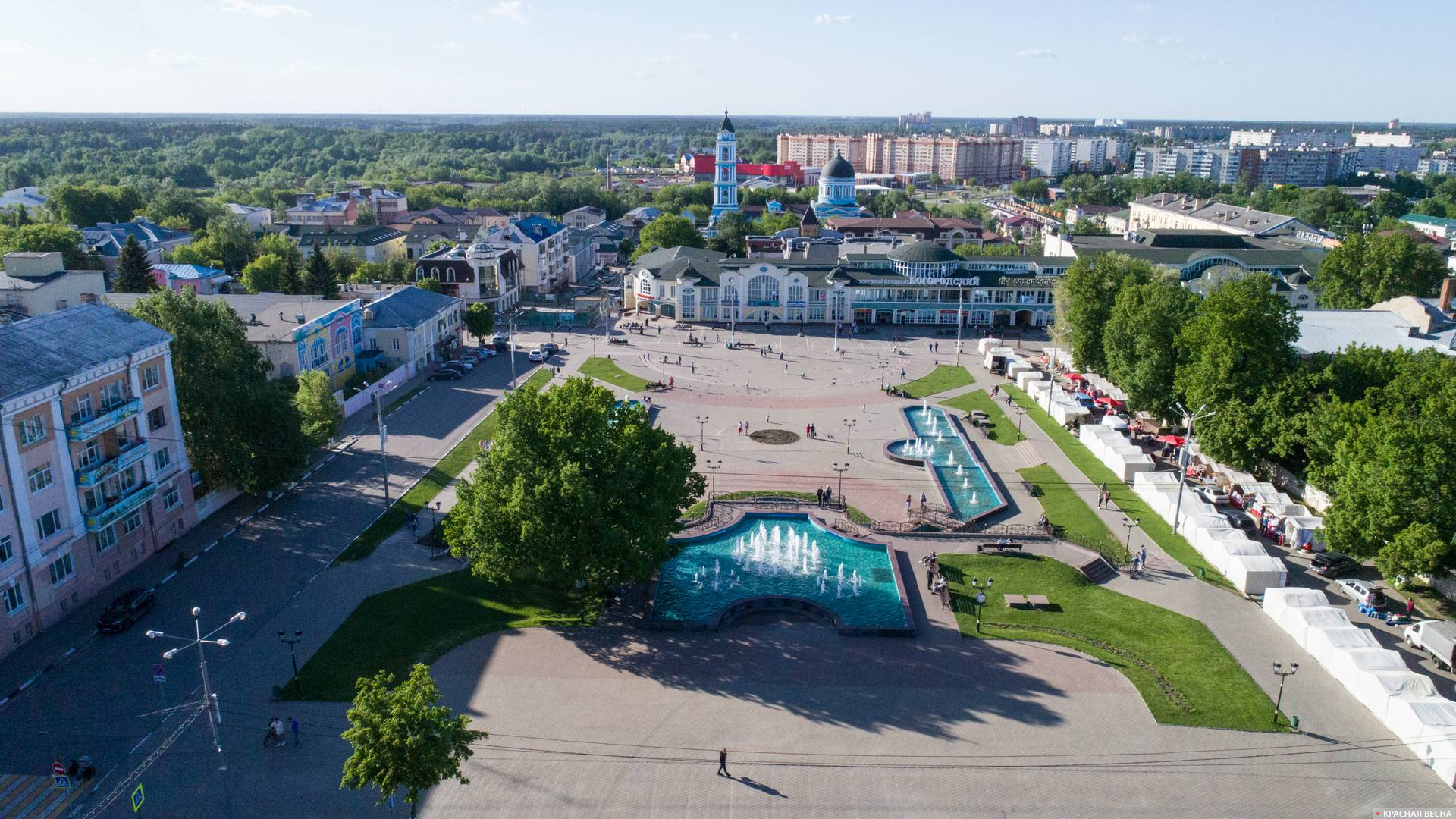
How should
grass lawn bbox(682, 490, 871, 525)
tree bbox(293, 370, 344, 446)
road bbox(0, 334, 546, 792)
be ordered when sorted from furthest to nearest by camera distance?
1. tree bbox(293, 370, 344, 446)
2. grass lawn bbox(682, 490, 871, 525)
3. road bbox(0, 334, 546, 792)

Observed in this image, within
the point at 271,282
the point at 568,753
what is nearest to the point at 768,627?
the point at 568,753

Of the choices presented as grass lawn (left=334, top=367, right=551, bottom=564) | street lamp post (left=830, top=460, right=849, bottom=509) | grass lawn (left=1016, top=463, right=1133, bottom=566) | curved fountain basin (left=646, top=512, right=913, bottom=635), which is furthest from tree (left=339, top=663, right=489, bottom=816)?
grass lawn (left=1016, top=463, right=1133, bottom=566)

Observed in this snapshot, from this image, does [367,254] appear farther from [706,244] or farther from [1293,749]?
[1293,749]

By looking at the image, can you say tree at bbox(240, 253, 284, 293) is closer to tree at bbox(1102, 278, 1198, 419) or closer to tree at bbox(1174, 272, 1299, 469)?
tree at bbox(1102, 278, 1198, 419)

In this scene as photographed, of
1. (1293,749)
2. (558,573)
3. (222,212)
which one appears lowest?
(1293,749)

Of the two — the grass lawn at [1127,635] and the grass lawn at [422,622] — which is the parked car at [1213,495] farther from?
the grass lawn at [422,622]

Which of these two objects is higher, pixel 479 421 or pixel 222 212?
pixel 222 212
